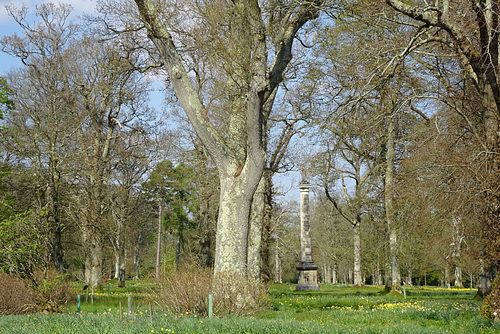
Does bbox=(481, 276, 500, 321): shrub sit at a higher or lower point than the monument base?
higher

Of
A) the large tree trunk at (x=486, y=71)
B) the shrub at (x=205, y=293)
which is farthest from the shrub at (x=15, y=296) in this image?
the large tree trunk at (x=486, y=71)

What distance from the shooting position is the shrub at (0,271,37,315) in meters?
10.4

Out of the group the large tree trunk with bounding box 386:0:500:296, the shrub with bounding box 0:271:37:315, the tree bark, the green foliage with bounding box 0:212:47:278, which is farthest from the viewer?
the green foliage with bounding box 0:212:47:278

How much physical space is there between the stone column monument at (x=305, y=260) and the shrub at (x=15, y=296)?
54.7 ft

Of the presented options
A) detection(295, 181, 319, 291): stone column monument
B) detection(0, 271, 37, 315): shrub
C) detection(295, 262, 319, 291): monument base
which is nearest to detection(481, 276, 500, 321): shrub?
detection(0, 271, 37, 315): shrub

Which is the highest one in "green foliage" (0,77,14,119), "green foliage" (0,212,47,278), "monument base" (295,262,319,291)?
"green foliage" (0,77,14,119)

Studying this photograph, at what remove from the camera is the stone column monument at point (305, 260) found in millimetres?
24938

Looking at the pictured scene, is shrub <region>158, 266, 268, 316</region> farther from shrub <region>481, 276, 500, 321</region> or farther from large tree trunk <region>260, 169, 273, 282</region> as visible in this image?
large tree trunk <region>260, 169, 273, 282</region>

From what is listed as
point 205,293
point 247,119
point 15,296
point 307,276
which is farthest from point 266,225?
point 205,293

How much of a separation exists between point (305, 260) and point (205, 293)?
1811 cm

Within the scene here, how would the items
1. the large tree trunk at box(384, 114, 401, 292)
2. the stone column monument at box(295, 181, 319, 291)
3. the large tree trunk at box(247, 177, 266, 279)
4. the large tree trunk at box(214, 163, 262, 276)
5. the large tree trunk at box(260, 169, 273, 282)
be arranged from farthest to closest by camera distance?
the stone column monument at box(295, 181, 319, 291) < the large tree trunk at box(260, 169, 273, 282) < the large tree trunk at box(384, 114, 401, 292) < the large tree trunk at box(247, 177, 266, 279) < the large tree trunk at box(214, 163, 262, 276)

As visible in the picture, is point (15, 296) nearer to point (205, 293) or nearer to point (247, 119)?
point (205, 293)

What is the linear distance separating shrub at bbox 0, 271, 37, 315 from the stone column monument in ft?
54.7

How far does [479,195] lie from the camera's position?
861 centimetres
